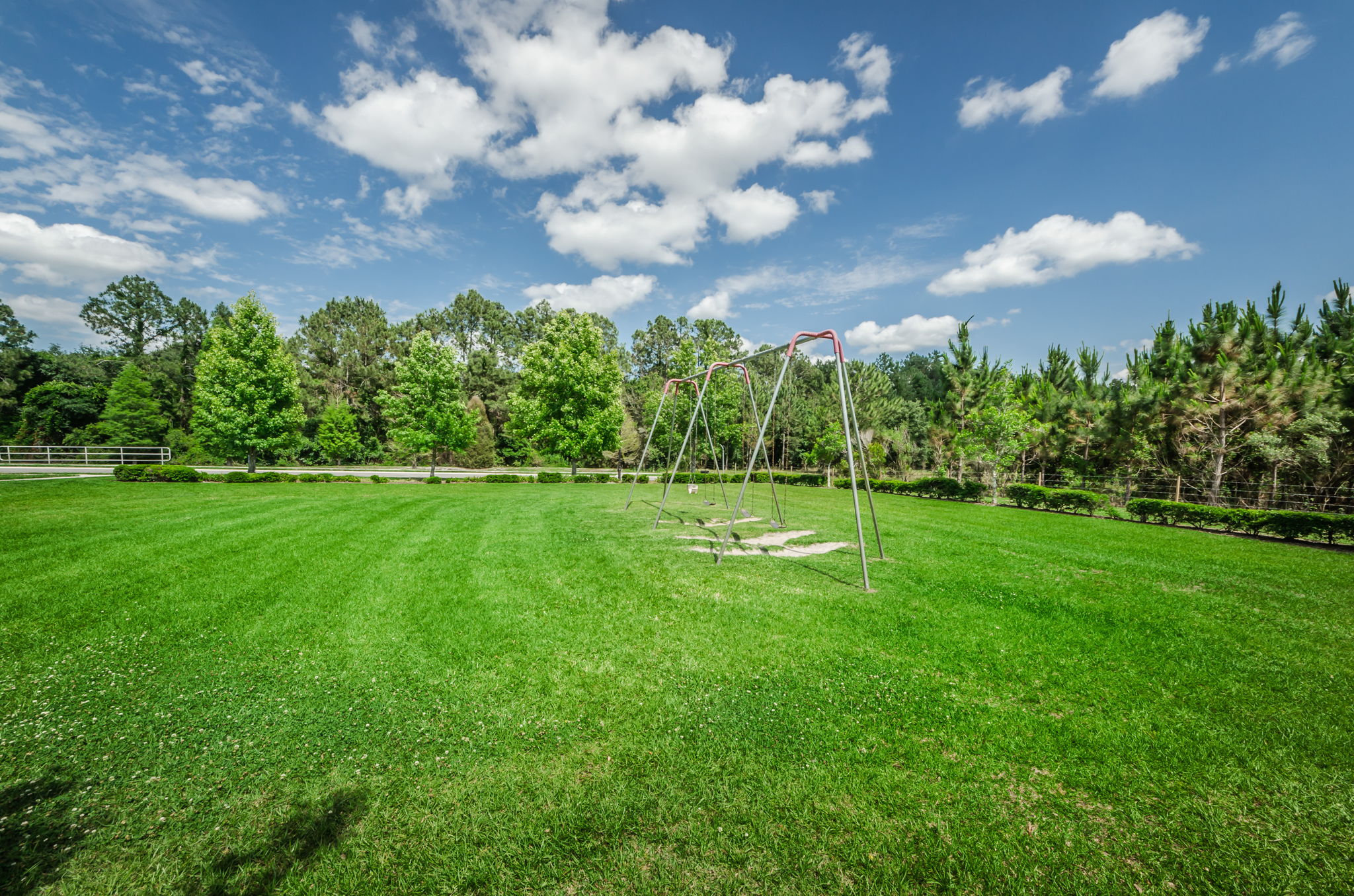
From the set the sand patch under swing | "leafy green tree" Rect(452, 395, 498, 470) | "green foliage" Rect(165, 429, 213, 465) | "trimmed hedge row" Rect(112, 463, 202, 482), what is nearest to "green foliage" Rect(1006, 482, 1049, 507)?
the sand patch under swing

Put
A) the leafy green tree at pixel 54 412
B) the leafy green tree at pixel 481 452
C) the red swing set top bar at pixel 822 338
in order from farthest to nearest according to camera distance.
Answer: the leafy green tree at pixel 481 452, the leafy green tree at pixel 54 412, the red swing set top bar at pixel 822 338

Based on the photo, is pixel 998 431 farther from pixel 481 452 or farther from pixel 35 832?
pixel 481 452

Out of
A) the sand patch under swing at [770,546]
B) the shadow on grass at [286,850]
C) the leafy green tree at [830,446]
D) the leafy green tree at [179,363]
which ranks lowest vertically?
the shadow on grass at [286,850]

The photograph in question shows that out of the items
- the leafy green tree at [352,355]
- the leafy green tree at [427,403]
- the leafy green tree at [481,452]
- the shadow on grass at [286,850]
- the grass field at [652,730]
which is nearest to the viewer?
the shadow on grass at [286,850]

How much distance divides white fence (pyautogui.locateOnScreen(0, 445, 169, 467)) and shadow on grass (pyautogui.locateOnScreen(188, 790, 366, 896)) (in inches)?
1503

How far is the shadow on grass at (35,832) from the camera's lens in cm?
257

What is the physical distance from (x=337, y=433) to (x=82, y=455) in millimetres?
14205

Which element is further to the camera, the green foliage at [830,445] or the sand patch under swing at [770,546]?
the green foliage at [830,445]

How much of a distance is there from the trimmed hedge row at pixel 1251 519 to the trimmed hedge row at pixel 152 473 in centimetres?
3971

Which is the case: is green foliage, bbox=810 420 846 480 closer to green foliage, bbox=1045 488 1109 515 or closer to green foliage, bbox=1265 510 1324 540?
green foliage, bbox=1045 488 1109 515

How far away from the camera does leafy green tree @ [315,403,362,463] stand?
41969 millimetres

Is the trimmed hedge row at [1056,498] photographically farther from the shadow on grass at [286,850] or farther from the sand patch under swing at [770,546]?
the shadow on grass at [286,850]

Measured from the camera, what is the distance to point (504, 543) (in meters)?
10.7

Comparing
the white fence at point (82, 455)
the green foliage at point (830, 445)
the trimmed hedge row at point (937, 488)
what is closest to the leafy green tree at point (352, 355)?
the white fence at point (82, 455)
